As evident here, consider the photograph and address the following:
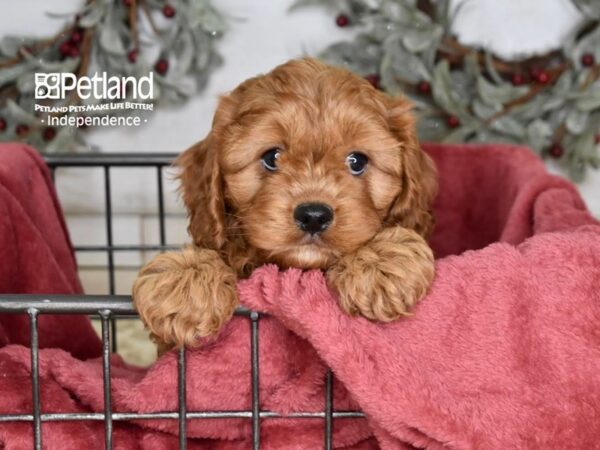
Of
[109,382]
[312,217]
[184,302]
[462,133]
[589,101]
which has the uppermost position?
[589,101]

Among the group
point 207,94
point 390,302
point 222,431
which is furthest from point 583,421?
point 207,94

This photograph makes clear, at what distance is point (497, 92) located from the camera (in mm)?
3129

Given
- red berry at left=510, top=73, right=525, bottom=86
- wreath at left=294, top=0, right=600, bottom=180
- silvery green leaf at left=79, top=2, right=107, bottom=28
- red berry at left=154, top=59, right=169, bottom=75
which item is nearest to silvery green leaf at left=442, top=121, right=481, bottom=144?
wreath at left=294, top=0, right=600, bottom=180

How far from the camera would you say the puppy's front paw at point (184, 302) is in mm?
1390

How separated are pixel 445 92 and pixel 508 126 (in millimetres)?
286

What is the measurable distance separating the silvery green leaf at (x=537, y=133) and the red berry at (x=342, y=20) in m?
0.80

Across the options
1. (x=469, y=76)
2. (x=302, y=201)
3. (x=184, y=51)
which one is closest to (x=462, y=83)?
(x=469, y=76)

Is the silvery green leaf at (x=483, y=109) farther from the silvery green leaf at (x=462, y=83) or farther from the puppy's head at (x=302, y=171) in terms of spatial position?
the puppy's head at (x=302, y=171)

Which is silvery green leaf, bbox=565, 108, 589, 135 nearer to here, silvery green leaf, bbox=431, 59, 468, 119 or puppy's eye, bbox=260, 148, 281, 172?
silvery green leaf, bbox=431, 59, 468, 119

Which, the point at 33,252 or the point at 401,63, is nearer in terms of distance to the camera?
the point at 33,252

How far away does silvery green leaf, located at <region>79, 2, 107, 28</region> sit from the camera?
308cm

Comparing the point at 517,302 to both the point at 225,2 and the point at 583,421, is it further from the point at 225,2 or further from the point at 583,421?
the point at 225,2

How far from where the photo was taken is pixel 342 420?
1.49m

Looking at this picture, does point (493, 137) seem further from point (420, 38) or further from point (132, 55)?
point (132, 55)
